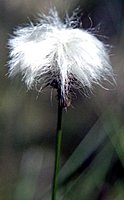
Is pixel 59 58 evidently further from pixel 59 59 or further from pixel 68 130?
pixel 68 130

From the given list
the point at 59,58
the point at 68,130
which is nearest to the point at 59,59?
the point at 59,58

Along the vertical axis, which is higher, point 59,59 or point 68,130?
point 59,59

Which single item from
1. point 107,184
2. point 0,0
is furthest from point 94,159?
point 0,0

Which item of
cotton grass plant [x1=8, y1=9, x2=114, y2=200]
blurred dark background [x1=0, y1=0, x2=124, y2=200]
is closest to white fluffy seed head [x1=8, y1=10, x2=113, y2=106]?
cotton grass plant [x1=8, y1=9, x2=114, y2=200]

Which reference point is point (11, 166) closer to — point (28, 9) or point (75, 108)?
point (75, 108)

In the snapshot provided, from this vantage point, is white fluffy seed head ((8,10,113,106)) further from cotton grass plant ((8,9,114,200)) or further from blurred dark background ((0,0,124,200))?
blurred dark background ((0,0,124,200))

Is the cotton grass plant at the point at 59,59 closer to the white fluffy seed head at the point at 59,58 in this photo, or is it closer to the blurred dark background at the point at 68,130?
the white fluffy seed head at the point at 59,58

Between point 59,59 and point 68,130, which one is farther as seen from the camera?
point 68,130

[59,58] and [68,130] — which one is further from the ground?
[59,58]
